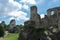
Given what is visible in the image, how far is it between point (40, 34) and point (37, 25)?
541cm

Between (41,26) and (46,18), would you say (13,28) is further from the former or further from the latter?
(41,26)

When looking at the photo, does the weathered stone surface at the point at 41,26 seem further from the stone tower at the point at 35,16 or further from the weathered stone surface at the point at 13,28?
the weathered stone surface at the point at 13,28

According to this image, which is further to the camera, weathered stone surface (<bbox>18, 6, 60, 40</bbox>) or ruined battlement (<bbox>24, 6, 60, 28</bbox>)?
ruined battlement (<bbox>24, 6, 60, 28</bbox>)

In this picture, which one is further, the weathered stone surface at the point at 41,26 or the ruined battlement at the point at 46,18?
the ruined battlement at the point at 46,18

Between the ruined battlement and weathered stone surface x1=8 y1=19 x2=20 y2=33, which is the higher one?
the ruined battlement

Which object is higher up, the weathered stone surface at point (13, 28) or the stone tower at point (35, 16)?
the stone tower at point (35, 16)

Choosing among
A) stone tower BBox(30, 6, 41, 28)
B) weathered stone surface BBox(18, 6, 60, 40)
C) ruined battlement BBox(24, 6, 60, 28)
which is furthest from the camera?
stone tower BBox(30, 6, 41, 28)

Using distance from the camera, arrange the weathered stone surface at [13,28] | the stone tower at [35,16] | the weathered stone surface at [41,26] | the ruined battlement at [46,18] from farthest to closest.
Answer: the weathered stone surface at [13,28] < the stone tower at [35,16] < the ruined battlement at [46,18] < the weathered stone surface at [41,26]

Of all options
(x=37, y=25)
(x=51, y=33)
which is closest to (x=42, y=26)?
(x=37, y=25)

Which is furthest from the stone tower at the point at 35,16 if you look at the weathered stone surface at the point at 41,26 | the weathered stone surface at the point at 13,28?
the weathered stone surface at the point at 13,28

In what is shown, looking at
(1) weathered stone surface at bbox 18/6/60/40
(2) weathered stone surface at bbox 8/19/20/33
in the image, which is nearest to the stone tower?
(1) weathered stone surface at bbox 18/6/60/40

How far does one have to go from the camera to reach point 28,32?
55.8m

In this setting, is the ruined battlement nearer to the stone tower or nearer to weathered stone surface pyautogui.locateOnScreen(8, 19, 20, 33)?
the stone tower

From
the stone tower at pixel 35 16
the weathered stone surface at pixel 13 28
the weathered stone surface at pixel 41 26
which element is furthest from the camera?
the weathered stone surface at pixel 13 28
